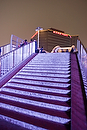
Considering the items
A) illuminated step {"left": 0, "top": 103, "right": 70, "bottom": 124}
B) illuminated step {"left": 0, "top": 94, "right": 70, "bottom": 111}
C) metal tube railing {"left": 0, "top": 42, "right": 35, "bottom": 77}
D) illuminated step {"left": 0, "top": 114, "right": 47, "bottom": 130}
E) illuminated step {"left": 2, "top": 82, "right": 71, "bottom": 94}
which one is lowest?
illuminated step {"left": 0, "top": 114, "right": 47, "bottom": 130}

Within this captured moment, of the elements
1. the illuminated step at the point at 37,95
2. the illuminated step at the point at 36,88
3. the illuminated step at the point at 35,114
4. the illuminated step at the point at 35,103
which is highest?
the illuminated step at the point at 36,88

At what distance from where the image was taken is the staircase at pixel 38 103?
207cm

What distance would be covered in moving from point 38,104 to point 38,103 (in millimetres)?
28

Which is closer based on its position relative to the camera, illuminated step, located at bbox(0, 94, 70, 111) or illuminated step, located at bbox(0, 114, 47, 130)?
illuminated step, located at bbox(0, 114, 47, 130)

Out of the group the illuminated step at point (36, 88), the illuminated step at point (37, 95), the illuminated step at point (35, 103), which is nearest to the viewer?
the illuminated step at point (35, 103)

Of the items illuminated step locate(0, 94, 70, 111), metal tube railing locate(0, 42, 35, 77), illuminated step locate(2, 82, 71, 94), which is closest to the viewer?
illuminated step locate(0, 94, 70, 111)

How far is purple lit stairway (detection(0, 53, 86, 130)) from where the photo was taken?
2062 millimetres

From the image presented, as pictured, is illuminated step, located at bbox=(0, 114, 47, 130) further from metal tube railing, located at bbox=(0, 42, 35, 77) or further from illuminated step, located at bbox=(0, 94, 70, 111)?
metal tube railing, located at bbox=(0, 42, 35, 77)

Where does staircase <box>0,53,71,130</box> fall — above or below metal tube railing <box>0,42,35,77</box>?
below

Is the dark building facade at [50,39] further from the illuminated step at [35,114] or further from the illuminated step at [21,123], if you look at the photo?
the illuminated step at [21,123]

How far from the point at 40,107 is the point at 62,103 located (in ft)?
1.82

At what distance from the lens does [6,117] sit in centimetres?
230

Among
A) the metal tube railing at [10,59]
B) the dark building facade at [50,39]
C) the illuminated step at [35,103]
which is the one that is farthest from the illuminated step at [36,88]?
the dark building facade at [50,39]

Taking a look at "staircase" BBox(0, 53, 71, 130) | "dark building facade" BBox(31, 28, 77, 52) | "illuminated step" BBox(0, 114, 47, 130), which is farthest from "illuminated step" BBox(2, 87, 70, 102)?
"dark building facade" BBox(31, 28, 77, 52)
